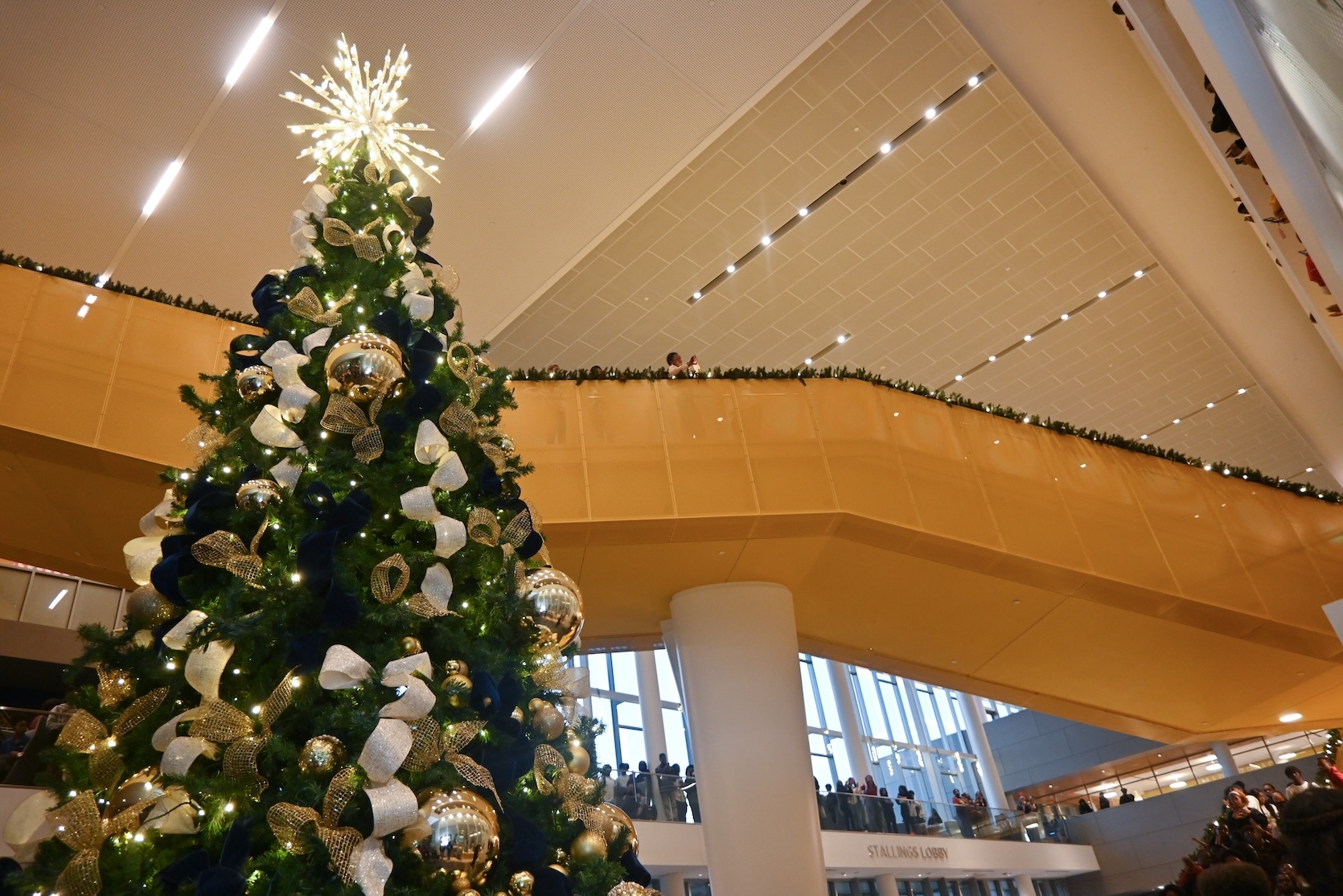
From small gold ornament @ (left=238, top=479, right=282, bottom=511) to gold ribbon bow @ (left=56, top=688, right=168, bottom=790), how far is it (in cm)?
49

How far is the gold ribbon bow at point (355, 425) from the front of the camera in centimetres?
236

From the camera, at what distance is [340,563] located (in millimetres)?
2098

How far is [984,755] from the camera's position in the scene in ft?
Answer: 86.9

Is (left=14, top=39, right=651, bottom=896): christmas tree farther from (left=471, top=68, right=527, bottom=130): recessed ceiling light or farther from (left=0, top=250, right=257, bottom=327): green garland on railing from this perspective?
(left=471, top=68, right=527, bottom=130): recessed ceiling light

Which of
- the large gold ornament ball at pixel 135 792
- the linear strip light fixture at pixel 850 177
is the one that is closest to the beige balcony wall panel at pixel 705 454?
the linear strip light fixture at pixel 850 177

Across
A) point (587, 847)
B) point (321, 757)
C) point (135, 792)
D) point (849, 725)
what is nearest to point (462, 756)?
point (321, 757)

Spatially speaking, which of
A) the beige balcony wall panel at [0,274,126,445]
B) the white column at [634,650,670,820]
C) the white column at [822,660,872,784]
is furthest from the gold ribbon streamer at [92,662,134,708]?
the white column at [822,660,872,784]

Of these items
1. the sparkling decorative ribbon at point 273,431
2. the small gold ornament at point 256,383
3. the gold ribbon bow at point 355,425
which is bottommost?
the gold ribbon bow at point 355,425

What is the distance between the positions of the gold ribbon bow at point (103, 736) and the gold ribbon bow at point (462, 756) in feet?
2.59

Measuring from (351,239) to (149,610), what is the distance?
132cm

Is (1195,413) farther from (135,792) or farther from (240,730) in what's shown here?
(135,792)

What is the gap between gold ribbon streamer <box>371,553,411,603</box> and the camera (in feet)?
6.77

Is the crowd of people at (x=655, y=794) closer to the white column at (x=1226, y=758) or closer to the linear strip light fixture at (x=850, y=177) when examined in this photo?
the linear strip light fixture at (x=850, y=177)

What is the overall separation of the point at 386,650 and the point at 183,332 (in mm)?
6725
